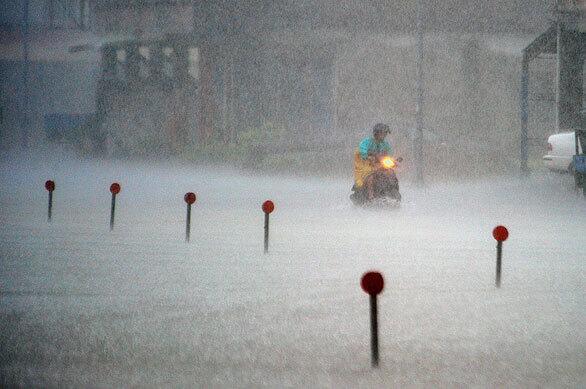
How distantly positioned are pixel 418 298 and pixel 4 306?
3.68 m

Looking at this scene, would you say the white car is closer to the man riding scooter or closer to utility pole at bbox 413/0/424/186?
utility pole at bbox 413/0/424/186

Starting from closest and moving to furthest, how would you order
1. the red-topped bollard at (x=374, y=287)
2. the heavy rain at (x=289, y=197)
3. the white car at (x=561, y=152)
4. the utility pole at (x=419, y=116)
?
the red-topped bollard at (x=374, y=287)
the heavy rain at (x=289, y=197)
the white car at (x=561, y=152)
the utility pole at (x=419, y=116)

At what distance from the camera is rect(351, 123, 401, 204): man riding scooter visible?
20.3 metres

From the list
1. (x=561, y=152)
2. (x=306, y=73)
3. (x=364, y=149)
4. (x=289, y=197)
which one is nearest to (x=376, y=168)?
(x=364, y=149)

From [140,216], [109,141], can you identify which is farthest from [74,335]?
[109,141]

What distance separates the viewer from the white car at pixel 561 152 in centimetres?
2725

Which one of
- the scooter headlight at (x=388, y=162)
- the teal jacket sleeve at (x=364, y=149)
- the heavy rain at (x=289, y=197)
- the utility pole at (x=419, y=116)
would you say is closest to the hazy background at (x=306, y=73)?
the heavy rain at (x=289, y=197)

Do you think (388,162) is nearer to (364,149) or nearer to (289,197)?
(364,149)

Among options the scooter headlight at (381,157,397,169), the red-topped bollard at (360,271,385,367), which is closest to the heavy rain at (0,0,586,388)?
the red-topped bollard at (360,271,385,367)

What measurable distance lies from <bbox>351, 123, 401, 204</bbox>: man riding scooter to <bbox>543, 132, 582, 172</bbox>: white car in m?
8.07

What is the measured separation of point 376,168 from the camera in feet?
66.4

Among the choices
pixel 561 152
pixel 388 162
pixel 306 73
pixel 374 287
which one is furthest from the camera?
pixel 306 73

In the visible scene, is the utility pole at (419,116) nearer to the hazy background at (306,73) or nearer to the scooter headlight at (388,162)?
the scooter headlight at (388,162)

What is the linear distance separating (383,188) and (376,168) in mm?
586
